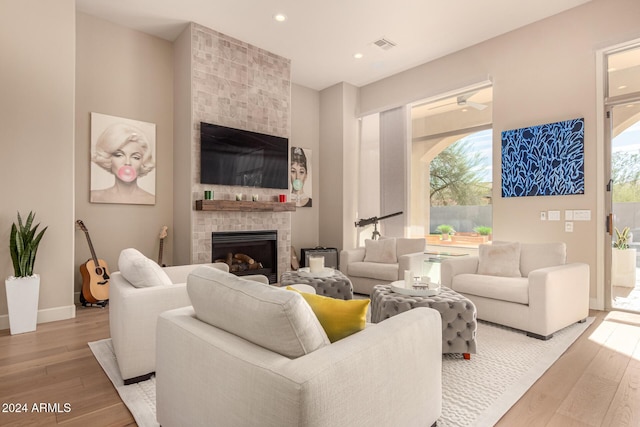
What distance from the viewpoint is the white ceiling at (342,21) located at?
3848 mm

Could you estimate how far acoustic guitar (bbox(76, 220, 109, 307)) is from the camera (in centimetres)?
378

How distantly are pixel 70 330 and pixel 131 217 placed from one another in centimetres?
162

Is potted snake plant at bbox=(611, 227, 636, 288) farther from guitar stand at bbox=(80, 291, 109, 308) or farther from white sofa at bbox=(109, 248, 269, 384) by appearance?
guitar stand at bbox=(80, 291, 109, 308)

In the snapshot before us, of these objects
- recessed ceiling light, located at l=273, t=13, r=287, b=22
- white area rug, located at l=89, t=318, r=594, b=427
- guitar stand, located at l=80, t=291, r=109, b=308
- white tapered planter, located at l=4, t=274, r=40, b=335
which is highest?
recessed ceiling light, located at l=273, t=13, r=287, b=22

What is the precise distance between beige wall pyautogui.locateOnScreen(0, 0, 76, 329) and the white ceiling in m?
0.81

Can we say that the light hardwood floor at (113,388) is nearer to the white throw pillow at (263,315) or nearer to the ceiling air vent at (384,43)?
the white throw pillow at (263,315)

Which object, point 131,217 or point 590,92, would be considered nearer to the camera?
point 590,92

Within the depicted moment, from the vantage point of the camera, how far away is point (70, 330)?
3.05 meters

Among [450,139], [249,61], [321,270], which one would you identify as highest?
[249,61]

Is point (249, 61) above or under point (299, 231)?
above

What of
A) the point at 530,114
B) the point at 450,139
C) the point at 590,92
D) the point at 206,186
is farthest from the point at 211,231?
the point at 590,92

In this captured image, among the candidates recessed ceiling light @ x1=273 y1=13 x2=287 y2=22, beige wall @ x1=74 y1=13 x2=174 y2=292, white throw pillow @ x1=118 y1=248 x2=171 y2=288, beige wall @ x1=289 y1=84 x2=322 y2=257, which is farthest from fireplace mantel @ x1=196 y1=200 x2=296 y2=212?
recessed ceiling light @ x1=273 y1=13 x2=287 y2=22

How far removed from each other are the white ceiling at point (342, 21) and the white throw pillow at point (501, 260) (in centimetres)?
273

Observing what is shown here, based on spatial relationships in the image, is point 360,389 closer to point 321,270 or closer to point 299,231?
point 321,270
